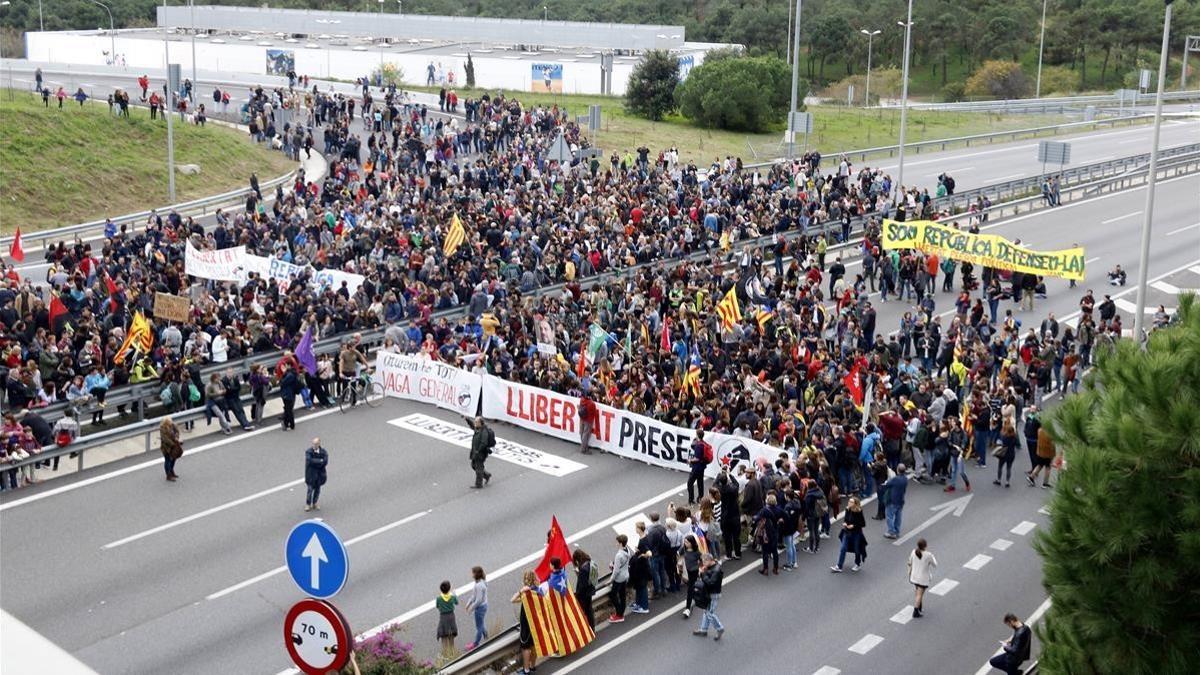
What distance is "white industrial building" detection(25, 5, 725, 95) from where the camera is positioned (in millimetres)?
84375

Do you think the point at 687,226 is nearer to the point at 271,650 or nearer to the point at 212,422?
the point at 212,422

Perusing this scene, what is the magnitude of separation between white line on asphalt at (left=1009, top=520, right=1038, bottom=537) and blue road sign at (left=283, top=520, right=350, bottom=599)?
47.4ft

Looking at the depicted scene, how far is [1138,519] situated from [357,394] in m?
A: 18.9

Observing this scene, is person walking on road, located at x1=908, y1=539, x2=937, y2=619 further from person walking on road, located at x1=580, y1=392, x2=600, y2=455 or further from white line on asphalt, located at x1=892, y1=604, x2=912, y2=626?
person walking on road, located at x1=580, y1=392, x2=600, y2=455

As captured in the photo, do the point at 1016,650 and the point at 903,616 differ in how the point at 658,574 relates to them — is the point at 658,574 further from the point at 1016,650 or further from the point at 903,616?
the point at 1016,650

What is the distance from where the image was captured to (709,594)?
1797 centimetres

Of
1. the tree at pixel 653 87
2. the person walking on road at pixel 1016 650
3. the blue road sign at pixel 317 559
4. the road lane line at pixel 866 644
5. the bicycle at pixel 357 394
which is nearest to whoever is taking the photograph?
the blue road sign at pixel 317 559

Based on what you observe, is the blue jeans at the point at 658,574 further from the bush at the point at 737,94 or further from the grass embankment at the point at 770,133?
the bush at the point at 737,94

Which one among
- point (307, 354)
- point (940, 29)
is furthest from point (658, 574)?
point (940, 29)

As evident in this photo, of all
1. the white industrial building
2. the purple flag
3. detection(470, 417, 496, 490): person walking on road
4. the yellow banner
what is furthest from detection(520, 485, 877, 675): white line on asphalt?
the white industrial building

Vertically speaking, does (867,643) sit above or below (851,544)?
below

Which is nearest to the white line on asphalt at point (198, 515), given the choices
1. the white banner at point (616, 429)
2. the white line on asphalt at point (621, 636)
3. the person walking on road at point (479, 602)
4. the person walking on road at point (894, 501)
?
the white banner at point (616, 429)

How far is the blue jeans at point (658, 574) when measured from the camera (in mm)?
19172

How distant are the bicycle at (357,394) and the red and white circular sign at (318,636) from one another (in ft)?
57.8
